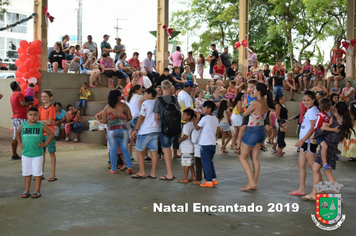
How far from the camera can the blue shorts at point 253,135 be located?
7348mm

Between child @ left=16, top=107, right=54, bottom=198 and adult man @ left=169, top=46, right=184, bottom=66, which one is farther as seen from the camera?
adult man @ left=169, top=46, right=184, bottom=66

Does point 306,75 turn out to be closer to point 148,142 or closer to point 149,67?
point 149,67

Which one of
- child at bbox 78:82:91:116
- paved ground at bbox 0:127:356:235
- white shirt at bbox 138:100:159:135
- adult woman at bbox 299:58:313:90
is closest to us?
paved ground at bbox 0:127:356:235

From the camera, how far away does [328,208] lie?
18.6 feet

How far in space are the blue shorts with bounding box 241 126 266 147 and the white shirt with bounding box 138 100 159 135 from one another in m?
1.86

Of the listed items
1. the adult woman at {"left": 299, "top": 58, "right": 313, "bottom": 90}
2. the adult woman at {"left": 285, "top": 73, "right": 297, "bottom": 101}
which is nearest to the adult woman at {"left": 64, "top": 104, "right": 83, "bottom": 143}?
the adult woman at {"left": 285, "top": 73, "right": 297, "bottom": 101}

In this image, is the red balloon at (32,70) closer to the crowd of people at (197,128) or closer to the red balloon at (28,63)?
the red balloon at (28,63)

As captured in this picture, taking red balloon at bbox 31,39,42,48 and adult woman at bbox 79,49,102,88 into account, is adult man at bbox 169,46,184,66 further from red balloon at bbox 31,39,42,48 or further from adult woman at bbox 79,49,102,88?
red balloon at bbox 31,39,42,48

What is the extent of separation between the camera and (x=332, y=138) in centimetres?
653

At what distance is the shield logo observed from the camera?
18.2 feet

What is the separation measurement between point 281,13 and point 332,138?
78.7ft

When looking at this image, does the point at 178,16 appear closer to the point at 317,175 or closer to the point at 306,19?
the point at 306,19

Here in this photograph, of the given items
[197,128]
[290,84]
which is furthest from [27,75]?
[290,84]

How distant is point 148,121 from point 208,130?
133cm
